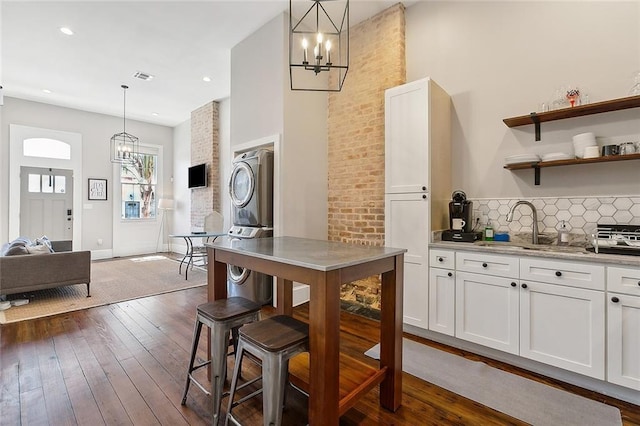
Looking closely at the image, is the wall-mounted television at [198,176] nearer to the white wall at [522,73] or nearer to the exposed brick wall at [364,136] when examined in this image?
the exposed brick wall at [364,136]

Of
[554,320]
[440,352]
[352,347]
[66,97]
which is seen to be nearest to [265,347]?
[352,347]

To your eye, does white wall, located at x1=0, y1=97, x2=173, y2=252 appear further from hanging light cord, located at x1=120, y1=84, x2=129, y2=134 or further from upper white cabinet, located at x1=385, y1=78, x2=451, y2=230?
upper white cabinet, located at x1=385, y1=78, x2=451, y2=230

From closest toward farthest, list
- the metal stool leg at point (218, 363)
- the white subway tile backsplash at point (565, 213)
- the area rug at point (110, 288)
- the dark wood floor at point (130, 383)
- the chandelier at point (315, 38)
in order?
the metal stool leg at point (218, 363) < the dark wood floor at point (130, 383) < the white subway tile backsplash at point (565, 213) < the chandelier at point (315, 38) < the area rug at point (110, 288)

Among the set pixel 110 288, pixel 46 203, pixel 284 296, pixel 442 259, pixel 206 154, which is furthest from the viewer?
pixel 206 154

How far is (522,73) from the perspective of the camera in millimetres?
2715

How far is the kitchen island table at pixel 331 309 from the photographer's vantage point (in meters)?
1.39

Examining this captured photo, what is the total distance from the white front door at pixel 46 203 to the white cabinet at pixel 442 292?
7.82 m

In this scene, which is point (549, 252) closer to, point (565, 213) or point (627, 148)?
point (565, 213)

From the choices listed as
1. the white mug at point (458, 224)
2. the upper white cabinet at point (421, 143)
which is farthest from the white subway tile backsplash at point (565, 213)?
Answer: the upper white cabinet at point (421, 143)

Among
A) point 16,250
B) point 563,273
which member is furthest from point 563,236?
point 16,250

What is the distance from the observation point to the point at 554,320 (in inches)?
81.7

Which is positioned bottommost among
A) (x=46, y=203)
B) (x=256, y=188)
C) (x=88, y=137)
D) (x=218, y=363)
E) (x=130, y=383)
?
(x=130, y=383)

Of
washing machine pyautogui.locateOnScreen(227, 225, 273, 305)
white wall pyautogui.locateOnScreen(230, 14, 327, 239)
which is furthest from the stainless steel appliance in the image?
washing machine pyautogui.locateOnScreen(227, 225, 273, 305)

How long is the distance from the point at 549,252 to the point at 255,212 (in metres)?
2.96
